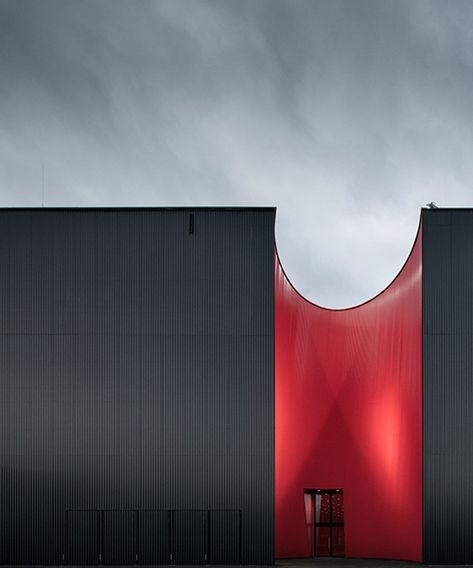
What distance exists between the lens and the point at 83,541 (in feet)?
43.9

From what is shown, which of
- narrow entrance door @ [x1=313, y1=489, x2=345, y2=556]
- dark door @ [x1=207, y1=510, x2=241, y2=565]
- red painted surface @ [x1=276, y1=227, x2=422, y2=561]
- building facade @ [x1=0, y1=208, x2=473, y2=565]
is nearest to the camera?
dark door @ [x1=207, y1=510, x2=241, y2=565]

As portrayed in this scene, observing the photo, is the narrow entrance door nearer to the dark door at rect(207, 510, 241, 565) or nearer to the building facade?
the building facade

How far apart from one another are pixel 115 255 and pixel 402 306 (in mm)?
6639

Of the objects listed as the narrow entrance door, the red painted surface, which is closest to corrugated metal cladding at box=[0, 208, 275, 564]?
the red painted surface

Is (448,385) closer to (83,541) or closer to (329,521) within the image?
(329,521)

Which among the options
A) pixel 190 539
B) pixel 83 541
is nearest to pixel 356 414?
pixel 190 539

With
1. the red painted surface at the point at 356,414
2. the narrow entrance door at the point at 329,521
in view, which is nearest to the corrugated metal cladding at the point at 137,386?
the red painted surface at the point at 356,414

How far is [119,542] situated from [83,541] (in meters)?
0.74

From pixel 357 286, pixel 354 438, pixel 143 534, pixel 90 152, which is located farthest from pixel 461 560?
pixel 357 286

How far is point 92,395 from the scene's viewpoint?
45.3 feet

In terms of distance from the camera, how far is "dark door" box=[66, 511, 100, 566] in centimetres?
1334

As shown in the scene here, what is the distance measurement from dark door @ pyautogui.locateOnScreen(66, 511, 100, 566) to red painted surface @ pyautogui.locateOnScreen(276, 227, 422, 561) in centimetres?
394

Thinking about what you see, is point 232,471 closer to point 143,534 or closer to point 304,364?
point 143,534

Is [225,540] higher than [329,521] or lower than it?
higher
